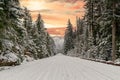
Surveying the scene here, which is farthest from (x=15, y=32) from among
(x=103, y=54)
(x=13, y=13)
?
(x=103, y=54)

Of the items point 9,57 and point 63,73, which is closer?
point 63,73

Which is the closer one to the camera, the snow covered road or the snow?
the snow covered road

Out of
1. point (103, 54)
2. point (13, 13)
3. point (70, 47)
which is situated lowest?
point (70, 47)

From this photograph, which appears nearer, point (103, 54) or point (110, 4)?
point (110, 4)

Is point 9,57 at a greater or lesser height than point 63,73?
lesser

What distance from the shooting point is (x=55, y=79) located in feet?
42.7

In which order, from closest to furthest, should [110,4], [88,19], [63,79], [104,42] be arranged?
[63,79] → [110,4] → [104,42] → [88,19]

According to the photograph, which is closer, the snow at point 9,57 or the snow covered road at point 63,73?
the snow covered road at point 63,73

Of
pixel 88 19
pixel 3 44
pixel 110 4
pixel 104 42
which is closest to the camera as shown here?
pixel 3 44

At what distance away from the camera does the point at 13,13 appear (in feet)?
88.7

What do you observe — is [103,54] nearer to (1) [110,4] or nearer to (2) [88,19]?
(1) [110,4]

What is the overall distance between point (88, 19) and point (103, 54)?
25148 mm

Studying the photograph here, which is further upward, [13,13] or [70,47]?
[13,13]

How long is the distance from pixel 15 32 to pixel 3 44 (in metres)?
4.39
